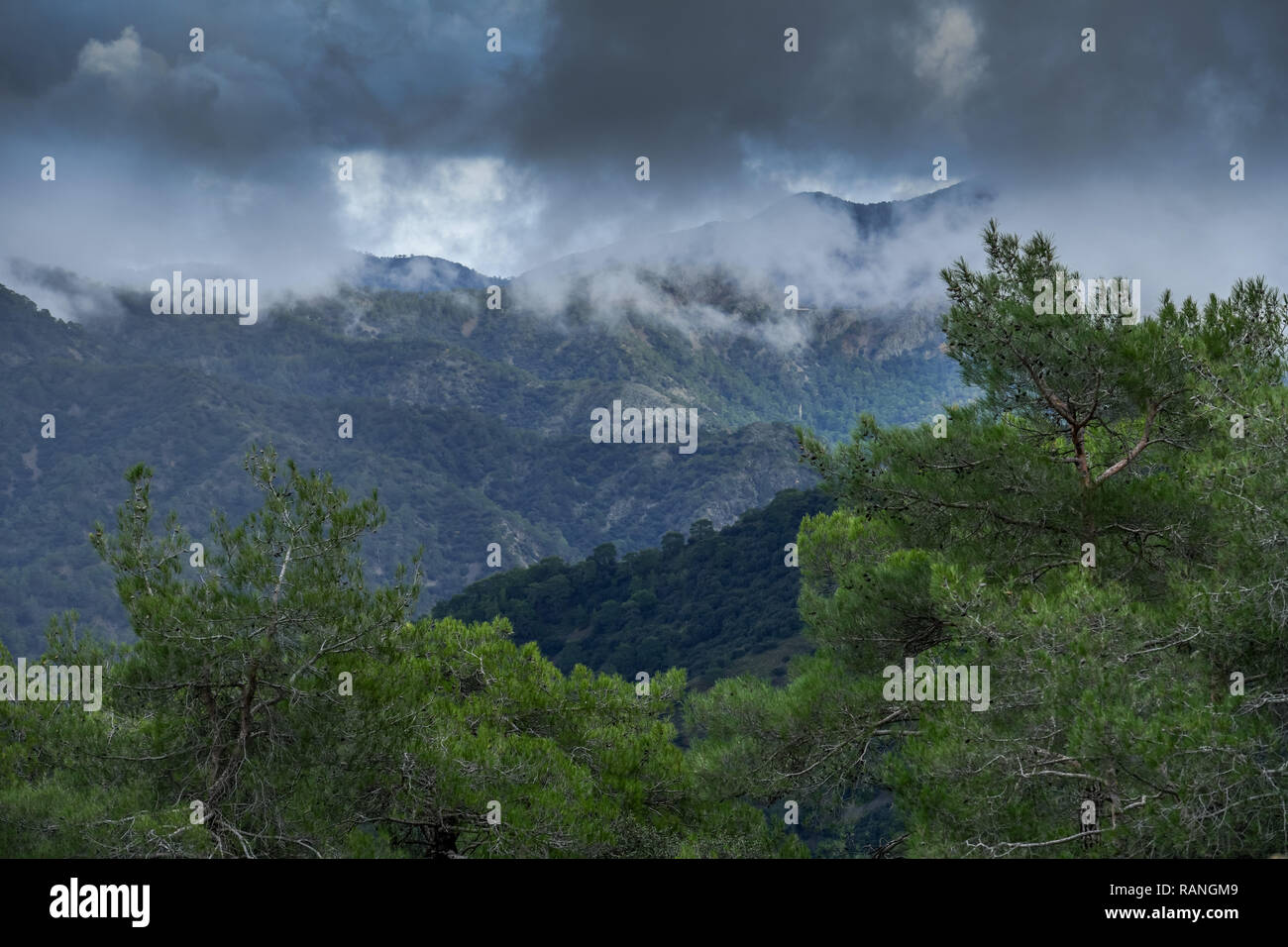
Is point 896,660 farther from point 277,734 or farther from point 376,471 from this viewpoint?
point 376,471

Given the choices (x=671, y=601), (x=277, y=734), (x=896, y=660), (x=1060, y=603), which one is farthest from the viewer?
(x=671, y=601)

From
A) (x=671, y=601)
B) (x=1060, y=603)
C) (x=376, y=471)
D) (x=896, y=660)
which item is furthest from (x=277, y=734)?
(x=376, y=471)

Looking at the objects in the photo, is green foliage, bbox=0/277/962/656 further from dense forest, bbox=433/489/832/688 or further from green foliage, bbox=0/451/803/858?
green foliage, bbox=0/451/803/858

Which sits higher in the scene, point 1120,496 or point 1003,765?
point 1120,496

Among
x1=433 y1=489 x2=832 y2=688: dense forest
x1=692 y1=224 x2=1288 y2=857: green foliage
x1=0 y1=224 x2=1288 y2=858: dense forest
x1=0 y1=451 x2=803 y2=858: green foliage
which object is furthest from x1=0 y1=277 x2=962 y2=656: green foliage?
x1=692 y1=224 x2=1288 y2=857: green foliage

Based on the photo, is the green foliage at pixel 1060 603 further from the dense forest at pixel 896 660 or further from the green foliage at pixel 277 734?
the green foliage at pixel 277 734

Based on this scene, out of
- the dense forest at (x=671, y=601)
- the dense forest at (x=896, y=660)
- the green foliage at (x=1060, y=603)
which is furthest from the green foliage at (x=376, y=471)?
the green foliage at (x=1060, y=603)

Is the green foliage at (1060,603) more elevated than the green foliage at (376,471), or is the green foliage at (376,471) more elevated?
the green foliage at (376,471)

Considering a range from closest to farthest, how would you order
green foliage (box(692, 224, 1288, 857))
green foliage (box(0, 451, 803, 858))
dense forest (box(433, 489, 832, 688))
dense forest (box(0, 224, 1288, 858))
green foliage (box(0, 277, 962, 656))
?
green foliage (box(692, 224, 1288, 857))
dense forest (box(0, 224, 1288, 858))
green foliage (box(0, 451, 803, 858))
dense forest (box(433, 489, 832, 688))
green foliage (box(0, 277, 962, 656))

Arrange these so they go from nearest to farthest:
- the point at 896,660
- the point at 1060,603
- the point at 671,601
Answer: the point at 1060,603 → the point at 896,660 → the point at 671,601
